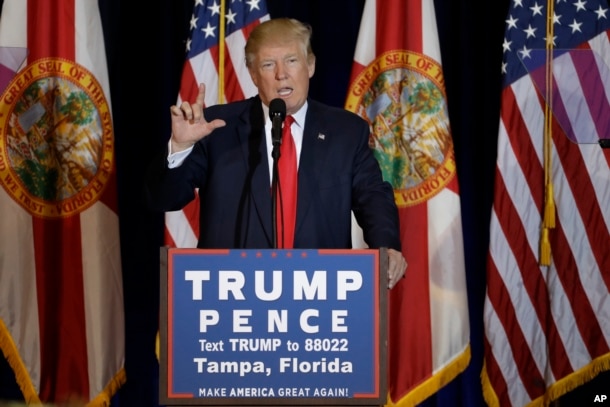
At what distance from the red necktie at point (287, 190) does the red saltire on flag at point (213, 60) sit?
1503mm

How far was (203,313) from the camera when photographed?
2.05 metres

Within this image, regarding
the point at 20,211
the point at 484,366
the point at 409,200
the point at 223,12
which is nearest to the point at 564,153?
the point at 409,200

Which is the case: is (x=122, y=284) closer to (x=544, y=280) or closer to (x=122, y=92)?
(x=122, y=92)

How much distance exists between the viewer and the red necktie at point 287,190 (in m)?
2.61

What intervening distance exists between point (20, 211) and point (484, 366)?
2149 mm

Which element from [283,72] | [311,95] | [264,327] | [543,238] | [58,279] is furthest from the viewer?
[311,95]

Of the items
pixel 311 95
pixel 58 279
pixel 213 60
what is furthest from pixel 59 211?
pixel 311 95

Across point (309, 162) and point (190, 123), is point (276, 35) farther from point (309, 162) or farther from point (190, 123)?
point (190, 123)

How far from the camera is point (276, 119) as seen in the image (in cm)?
222

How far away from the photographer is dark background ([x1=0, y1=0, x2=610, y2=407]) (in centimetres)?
452

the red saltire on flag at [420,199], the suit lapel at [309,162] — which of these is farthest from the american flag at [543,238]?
the suit lapel at [309,162]

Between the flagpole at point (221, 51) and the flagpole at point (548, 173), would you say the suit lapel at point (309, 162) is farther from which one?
the flagpole at point (548, 173)

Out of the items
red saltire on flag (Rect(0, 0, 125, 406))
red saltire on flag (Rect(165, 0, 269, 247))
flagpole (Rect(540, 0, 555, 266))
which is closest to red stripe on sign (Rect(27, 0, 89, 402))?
red saltire on flag (Rect(0, 0, 125, 406))

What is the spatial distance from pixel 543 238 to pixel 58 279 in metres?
2.14
